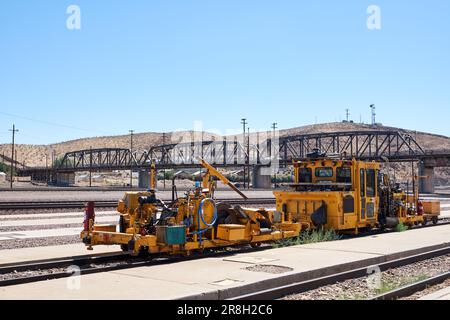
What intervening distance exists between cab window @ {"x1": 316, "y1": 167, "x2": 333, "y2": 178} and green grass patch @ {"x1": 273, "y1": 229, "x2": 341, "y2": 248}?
5.81 ft

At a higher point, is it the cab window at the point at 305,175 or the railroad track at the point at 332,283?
the cab window at the point at 305,175

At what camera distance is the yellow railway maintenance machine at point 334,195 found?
1524 cm

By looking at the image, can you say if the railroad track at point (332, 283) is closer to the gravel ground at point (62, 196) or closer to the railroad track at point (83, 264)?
the railroad track at point (83, 264)

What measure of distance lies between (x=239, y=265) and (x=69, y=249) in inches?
204

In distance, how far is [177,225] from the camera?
11.4 meters

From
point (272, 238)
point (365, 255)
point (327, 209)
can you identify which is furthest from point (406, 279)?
point (327, 209)

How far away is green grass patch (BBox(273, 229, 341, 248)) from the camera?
14305mm

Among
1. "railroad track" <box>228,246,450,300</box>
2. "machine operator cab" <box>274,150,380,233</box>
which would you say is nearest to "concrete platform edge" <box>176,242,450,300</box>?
"railroad track" <box>228,246,450,300</box>

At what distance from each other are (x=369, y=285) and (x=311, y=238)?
5369 mm

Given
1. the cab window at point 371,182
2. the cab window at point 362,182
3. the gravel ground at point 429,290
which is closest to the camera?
the gravel ground at point 429,290

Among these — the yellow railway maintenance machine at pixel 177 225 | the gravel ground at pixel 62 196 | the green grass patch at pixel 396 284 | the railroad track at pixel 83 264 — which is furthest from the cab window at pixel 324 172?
the gravel ground at pixel 62 196

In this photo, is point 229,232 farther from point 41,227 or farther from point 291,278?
point 41,227

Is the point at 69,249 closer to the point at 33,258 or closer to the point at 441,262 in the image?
the point at 33,258

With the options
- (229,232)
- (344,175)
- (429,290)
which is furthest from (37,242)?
(429,290)
